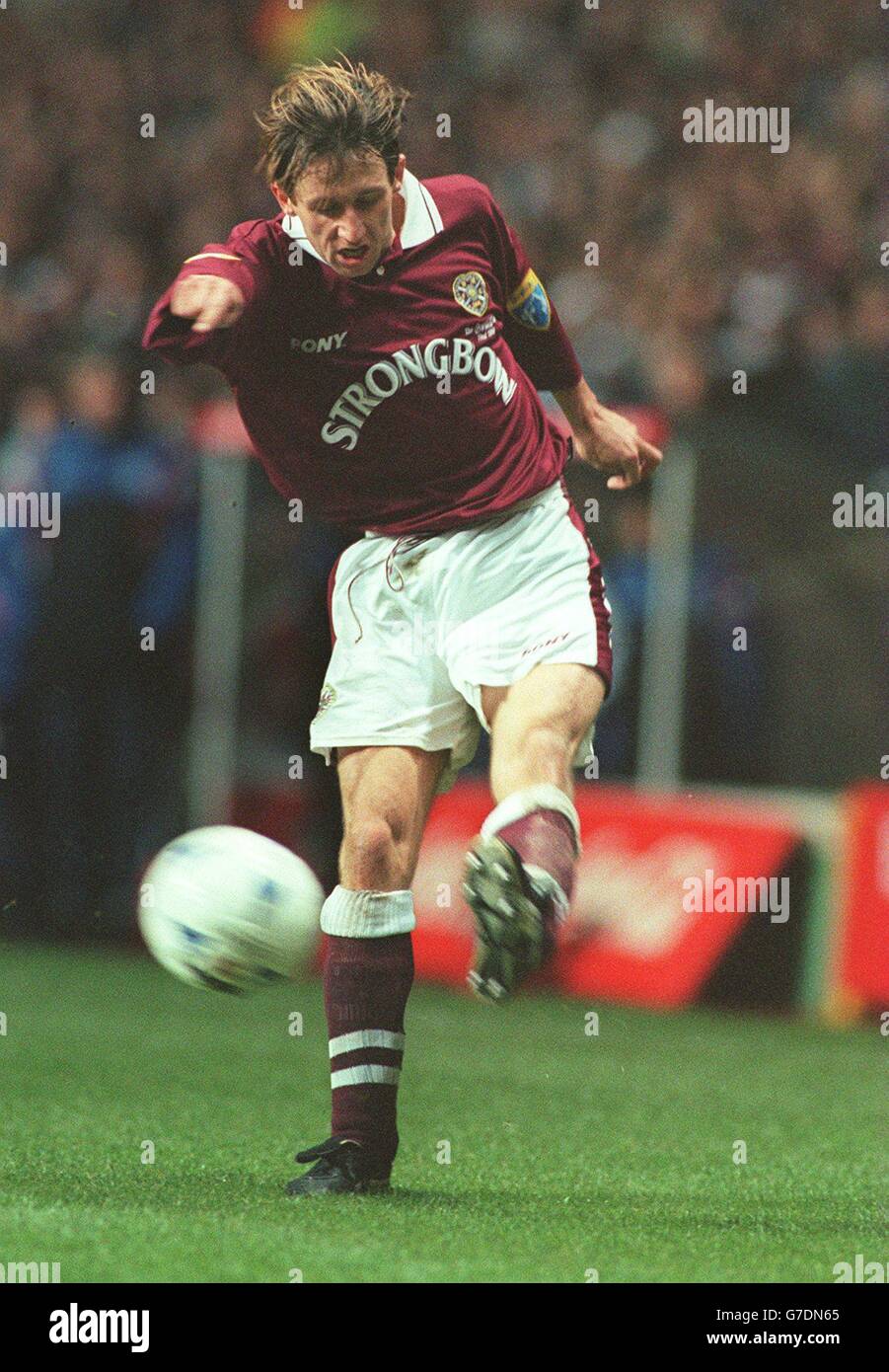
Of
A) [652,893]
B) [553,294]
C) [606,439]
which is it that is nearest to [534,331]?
[606,439]

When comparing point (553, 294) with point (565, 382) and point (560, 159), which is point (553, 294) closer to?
point (560, 159)

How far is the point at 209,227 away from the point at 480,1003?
5.06 m

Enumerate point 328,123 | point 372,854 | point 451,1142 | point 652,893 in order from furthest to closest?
point 652,893, point 451,1142, point 372,854, point 328,123

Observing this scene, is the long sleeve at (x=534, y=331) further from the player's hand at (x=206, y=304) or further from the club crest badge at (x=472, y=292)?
the player's hand at (x=206, y=304)

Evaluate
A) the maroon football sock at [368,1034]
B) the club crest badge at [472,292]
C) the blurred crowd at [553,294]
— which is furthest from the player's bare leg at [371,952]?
the blurred crowd at [553,294]

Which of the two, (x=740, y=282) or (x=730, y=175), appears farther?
(x=730, y=175)

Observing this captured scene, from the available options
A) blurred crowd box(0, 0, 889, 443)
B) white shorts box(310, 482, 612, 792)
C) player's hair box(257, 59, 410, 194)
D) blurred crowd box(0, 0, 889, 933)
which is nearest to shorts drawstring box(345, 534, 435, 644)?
white shorts box(310, 482, 612, 792)

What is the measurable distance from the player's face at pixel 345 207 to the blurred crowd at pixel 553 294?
4315 millimetres

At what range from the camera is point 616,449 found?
210 inches

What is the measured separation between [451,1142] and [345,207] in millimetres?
2439
